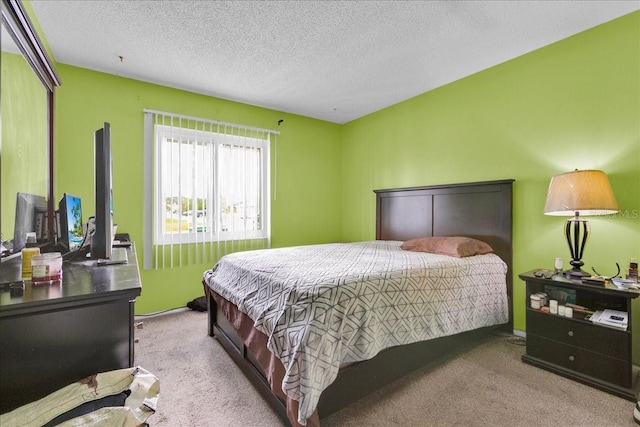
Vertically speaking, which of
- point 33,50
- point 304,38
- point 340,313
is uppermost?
point 304,38

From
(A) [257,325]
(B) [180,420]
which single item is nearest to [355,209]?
(A) [257,325]

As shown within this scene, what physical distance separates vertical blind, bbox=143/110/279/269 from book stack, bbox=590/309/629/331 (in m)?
3.26

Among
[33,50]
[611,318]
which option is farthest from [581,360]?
[33,50]

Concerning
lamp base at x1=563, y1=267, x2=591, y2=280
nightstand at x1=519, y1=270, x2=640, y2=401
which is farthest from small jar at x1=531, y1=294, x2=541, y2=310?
lamp base at x1=563, y1=267, x2=591, y2=280

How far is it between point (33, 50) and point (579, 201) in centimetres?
353

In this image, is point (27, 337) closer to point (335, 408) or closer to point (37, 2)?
point (335, 408)

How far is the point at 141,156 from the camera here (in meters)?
3.20

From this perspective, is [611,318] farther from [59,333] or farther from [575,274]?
[59,333]

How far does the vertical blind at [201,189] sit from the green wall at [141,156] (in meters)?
0.11

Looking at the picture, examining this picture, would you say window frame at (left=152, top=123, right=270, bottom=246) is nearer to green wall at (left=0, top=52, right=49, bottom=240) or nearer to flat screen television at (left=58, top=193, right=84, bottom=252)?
green wall at (left=0, top=52, right=49, bottom=240)

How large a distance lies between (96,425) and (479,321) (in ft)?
7.82

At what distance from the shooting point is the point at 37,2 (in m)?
2.01

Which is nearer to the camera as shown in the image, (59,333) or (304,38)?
(59,333)

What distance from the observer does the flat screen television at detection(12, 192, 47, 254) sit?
1.46m
